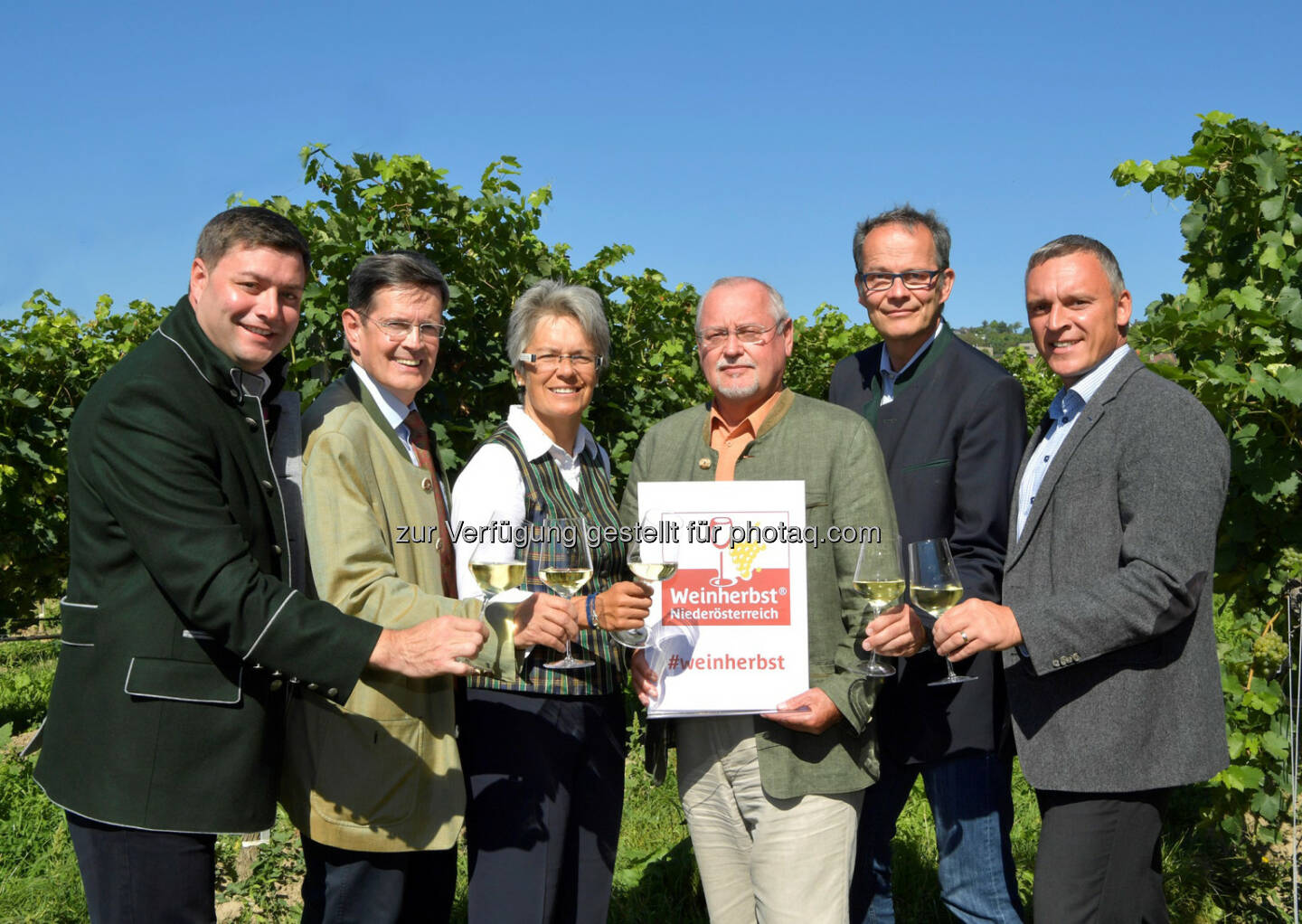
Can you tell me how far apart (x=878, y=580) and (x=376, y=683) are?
129 cm

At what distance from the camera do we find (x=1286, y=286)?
3.37m

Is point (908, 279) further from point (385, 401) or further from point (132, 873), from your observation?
point (132, 873)

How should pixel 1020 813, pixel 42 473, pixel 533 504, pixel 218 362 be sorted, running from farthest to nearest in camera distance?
pixel 42 473 < pixel 1020 813 < pixel 533 504 < pixel 218 362

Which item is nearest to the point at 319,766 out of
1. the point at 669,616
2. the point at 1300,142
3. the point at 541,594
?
the point at 541,594

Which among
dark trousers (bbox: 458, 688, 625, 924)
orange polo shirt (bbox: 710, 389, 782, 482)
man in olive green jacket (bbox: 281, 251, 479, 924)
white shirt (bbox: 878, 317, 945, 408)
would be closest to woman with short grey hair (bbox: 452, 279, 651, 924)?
dark trousers (bbox: 458, 688, 625, 924)

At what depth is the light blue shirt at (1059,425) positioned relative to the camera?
2682mm

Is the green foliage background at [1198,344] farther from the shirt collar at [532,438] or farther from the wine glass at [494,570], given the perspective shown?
the wine glass at [494,570]

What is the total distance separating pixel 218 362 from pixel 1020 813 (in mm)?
4586

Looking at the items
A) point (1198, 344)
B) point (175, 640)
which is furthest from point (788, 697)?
point (1198, 344)

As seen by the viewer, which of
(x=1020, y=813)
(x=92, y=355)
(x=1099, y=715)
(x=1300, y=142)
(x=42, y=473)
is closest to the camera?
(x=1099, y=715)

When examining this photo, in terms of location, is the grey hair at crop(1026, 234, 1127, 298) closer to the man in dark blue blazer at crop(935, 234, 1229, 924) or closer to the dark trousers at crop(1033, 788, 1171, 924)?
the man in dark blue blazer at crop(935, 234, 1229, 924)

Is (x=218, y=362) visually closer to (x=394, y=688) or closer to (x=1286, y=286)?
(x=394, y=688)

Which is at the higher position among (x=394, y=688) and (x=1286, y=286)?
(x=1286, y=286)

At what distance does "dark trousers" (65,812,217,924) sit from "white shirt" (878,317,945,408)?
2.30m
